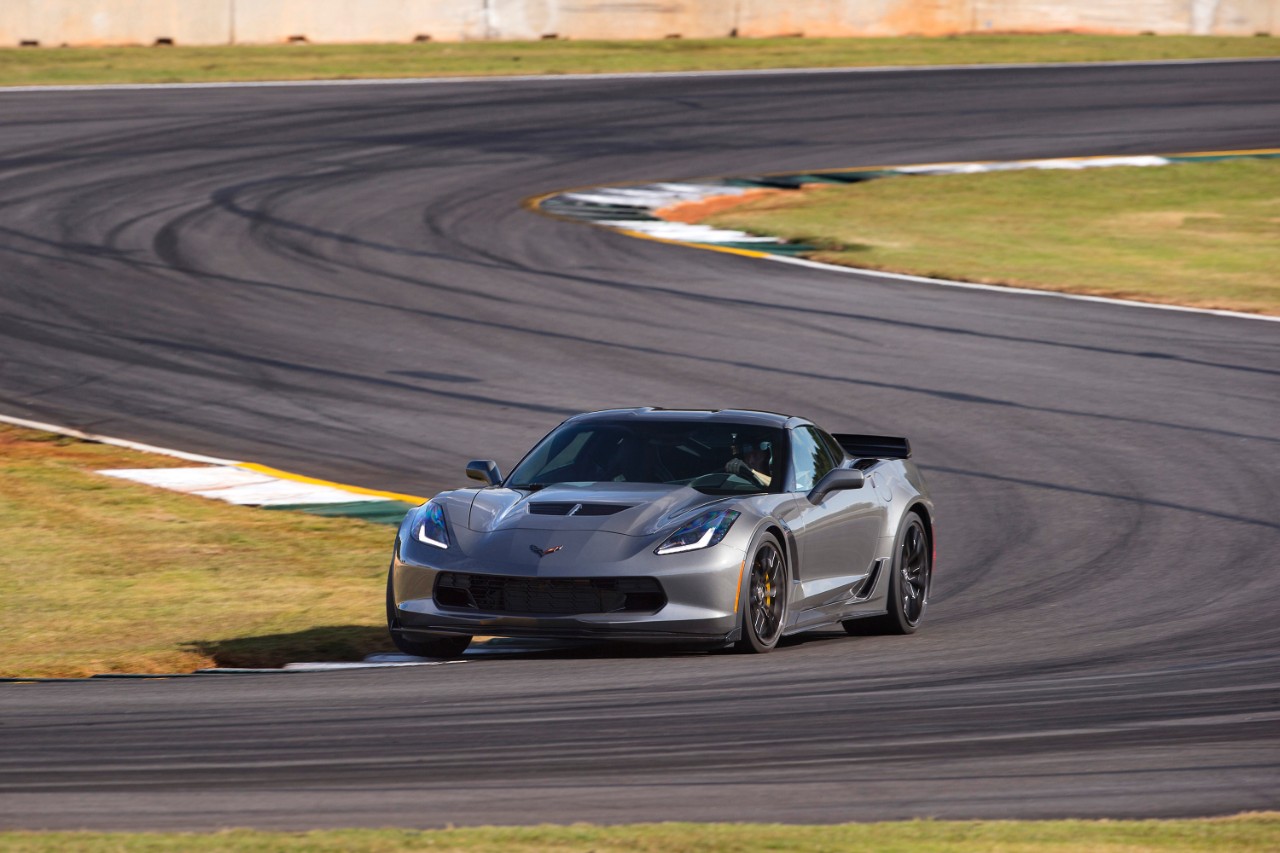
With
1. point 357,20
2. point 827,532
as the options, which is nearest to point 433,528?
point 827,532

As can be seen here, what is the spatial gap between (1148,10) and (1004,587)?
105ft

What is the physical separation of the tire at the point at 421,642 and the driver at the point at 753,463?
1.59 m

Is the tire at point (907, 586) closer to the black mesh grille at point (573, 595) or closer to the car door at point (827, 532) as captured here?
the car door at point (827, 532)

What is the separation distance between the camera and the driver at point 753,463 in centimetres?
999

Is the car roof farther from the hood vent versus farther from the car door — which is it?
the hood vent

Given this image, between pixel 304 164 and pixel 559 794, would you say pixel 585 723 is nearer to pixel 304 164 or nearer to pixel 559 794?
pixel 559 794

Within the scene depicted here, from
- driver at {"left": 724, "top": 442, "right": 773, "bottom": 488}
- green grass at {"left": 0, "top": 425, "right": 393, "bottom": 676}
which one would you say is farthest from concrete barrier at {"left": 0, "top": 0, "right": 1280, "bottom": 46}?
driver at {"left": 724, "top": 442, "right": 773, "bottom": 488}

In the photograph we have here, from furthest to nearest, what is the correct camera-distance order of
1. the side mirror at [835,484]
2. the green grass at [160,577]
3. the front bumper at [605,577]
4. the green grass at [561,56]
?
the green grass at [561,56] → the side mirror at [835,484] → the green grass at [160,577] → the front bumper at [605,577]

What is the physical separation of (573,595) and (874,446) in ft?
9.40

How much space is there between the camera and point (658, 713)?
7496 mm

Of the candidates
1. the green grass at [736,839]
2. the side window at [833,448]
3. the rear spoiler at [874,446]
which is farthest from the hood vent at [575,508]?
the green grass at [736,839]

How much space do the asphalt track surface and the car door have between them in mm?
306

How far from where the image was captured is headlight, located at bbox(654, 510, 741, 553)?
29.8 ft

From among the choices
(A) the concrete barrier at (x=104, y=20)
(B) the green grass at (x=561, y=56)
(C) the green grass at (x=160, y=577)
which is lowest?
(C) the green grass at (x=160, y=577)
